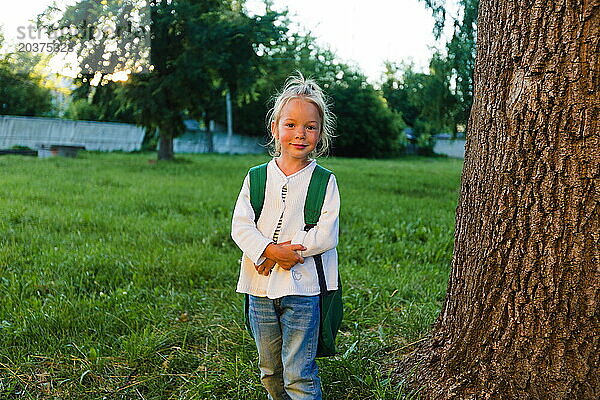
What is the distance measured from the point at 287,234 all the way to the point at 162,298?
7.27 ft

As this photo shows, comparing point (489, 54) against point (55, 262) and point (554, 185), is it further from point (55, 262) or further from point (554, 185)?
point (55, 262)

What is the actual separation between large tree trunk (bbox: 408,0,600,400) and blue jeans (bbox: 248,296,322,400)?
0.61m

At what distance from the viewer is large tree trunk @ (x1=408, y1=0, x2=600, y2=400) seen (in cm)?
231

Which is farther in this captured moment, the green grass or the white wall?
the white wall

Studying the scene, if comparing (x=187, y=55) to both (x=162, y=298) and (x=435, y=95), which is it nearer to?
(x=435, y=95)

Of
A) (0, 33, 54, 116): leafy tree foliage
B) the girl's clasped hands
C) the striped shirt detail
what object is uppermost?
(0, 33, 54, 116): leafy tree foliage

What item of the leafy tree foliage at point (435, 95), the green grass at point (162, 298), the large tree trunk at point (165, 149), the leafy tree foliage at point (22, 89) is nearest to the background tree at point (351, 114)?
the leafy tree foliage at point (22, 89)

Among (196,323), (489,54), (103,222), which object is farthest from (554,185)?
(103,222)

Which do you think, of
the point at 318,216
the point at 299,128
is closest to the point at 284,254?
the point at 318,216

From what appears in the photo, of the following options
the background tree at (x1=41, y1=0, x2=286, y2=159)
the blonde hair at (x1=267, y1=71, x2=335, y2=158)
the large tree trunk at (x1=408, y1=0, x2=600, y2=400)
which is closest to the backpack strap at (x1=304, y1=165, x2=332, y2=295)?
the blonde hair at (x1=267, y1=71, x2=335, y2=158)

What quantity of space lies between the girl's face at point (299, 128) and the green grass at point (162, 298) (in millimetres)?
1182

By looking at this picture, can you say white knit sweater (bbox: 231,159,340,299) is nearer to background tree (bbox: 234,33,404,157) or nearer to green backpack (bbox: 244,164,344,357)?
green backpack (bbox: 244,164,344,357)

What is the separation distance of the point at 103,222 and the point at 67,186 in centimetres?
373

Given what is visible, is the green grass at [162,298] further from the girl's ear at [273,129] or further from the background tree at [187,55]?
the background tree at [187,55]
